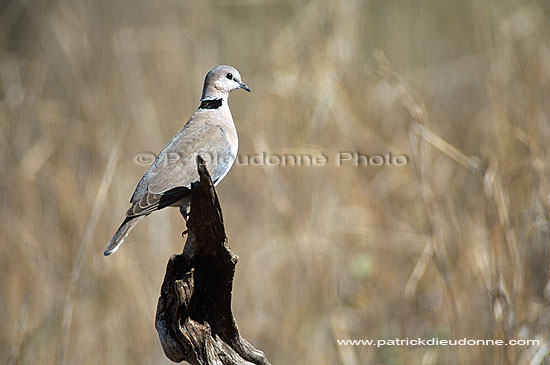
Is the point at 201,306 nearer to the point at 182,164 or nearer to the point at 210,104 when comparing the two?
the point at 182,164

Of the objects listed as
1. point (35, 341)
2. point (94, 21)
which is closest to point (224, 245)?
point (35, 341)

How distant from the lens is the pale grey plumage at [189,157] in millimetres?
2986

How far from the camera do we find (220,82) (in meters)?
3.46

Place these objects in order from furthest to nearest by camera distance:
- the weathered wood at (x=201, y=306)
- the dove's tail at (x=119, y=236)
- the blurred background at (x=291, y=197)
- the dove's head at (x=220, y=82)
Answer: the blurred background at (x=291, y=197), the dove's head at (x=220, y=82), the dove's tail at (x=119, y=236), the weathered wood at (x=201, y=306)

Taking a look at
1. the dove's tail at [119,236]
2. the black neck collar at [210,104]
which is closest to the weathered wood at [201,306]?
the dove's tail at [119,236]

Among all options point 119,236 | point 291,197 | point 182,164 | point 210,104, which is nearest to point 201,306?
point 119,236

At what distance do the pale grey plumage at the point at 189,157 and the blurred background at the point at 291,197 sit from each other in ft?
4.24

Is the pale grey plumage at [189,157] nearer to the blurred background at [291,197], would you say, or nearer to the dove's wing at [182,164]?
the dove's wing at [182,164]

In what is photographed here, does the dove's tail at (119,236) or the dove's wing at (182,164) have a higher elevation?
the dove's wing at (182,164)

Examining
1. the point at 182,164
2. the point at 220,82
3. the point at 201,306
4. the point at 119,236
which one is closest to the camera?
the point at 201,306

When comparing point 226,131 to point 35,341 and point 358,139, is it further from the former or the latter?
point 35,341

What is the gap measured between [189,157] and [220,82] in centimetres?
49

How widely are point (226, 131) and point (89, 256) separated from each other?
9.95 feet

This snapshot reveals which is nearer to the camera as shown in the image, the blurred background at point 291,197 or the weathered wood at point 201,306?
the weathered wood at point 201,306
